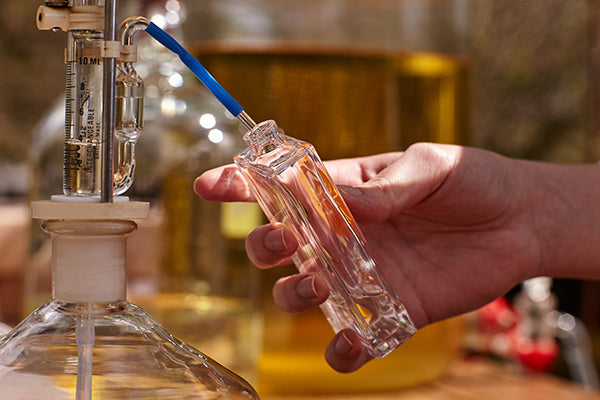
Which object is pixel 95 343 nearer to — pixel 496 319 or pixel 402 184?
pixel 402 184

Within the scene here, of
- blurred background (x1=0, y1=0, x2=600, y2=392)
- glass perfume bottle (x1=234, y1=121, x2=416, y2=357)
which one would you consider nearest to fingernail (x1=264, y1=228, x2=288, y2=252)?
glass perfume bottle (x1=234, y1=121, x2=416, y2=357)

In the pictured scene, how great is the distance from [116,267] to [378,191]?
0.47ft

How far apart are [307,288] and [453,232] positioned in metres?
0.17

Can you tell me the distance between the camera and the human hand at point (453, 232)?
44cm

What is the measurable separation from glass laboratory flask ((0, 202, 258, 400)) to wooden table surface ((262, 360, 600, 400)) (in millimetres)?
388

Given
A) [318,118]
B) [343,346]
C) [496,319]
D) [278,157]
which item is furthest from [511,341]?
[278,157]

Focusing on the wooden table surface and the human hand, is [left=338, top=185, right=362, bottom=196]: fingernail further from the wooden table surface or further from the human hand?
the wooden table surface

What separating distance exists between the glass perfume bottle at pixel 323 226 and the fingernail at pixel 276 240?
0.01 m

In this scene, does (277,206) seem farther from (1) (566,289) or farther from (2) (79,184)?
(1) (566,289)

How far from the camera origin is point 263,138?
1.01 feet

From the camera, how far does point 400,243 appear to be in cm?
49

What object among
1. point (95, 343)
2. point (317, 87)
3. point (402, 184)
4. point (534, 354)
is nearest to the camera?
point (95, 343)

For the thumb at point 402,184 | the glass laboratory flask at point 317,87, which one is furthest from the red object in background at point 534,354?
the thumb at point 402,184

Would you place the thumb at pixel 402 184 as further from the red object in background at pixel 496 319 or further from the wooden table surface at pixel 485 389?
the red object in background at pixel 496 319
